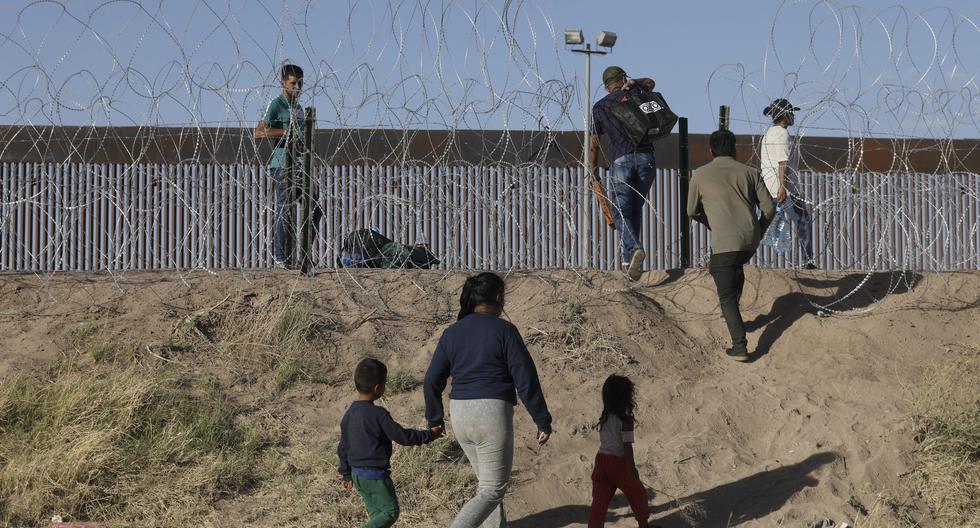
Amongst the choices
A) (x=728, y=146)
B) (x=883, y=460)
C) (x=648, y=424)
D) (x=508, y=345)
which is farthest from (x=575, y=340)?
(x=508, y=345)

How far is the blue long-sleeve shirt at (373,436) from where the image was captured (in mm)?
5285

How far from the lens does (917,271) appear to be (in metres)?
9.06

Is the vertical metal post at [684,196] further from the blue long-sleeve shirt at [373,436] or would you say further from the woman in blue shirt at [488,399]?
the blue long-sleeve shirt at [373,436]

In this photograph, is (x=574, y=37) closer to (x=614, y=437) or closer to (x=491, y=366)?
(x=614, y=437)

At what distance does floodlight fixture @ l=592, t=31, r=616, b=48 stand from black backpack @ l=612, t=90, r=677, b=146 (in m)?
1.65

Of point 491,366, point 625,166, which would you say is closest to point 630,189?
point 625,166

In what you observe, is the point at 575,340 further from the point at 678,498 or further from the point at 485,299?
the point at 485,299

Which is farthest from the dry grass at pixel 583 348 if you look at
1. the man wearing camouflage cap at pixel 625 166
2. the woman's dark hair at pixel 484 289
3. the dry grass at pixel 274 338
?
the woman's dark hair at pixel 484 289

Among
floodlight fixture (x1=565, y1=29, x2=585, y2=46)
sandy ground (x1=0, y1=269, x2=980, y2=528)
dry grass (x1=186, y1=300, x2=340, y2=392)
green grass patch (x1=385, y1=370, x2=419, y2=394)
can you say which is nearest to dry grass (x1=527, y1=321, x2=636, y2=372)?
sandy ground (x1=0, y1=269, x2=980, y2=528)

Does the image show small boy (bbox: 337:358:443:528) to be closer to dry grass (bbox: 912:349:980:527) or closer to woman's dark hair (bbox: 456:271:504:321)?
woman's dark hair (bbox: 456:271:504:321)

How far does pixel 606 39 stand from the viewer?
10.1m

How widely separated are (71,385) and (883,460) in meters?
4.78

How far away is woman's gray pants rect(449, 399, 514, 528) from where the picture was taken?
17.0ft

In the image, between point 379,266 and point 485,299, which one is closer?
point 485,299
